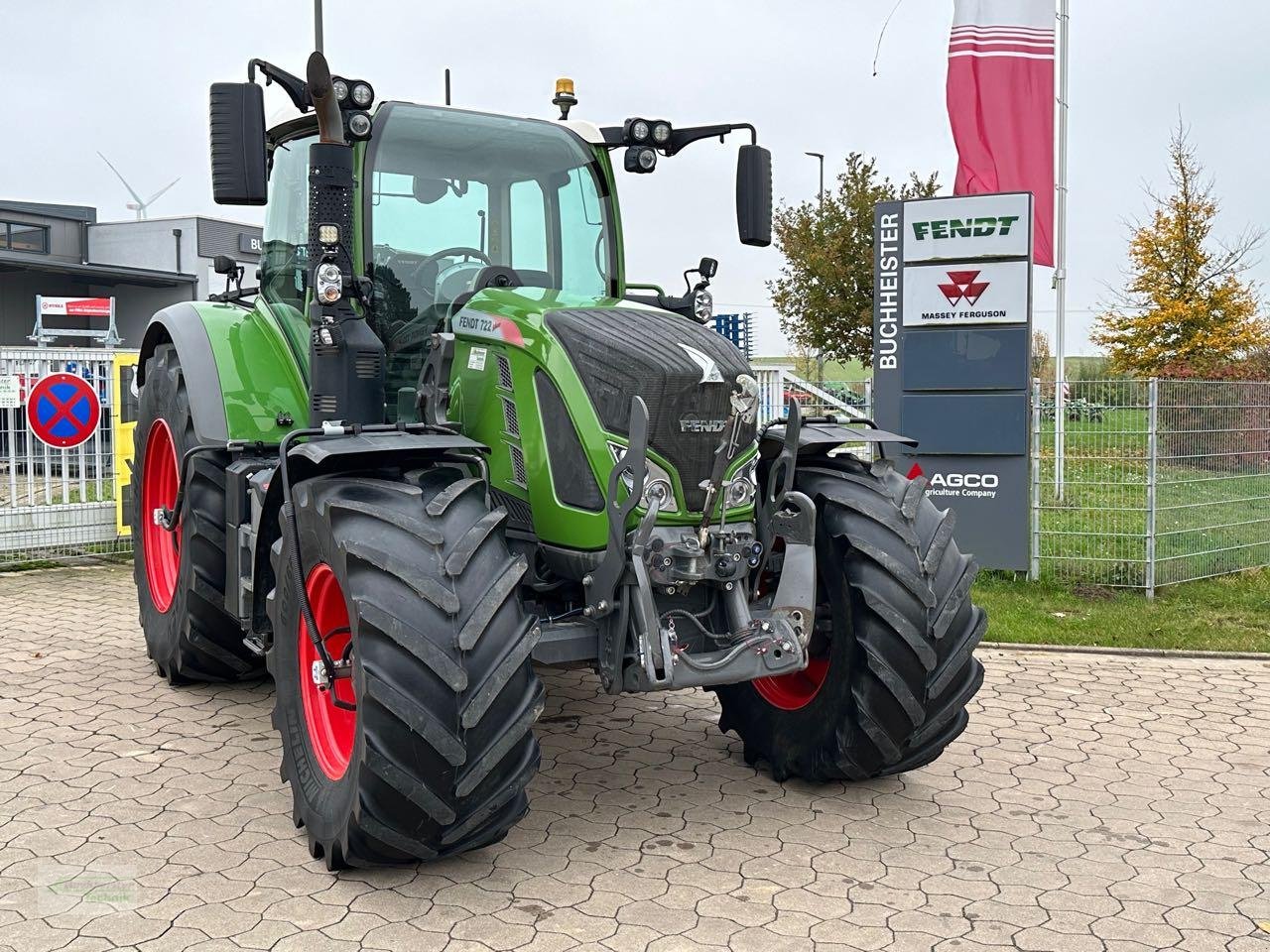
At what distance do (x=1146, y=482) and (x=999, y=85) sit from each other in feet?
16.6

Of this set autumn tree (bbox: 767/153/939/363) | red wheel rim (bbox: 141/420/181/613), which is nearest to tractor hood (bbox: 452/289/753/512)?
red wheel rim (bbox: 141/420/181/613)

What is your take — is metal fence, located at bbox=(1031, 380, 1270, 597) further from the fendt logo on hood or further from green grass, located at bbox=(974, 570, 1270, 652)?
the fendt logo on hood

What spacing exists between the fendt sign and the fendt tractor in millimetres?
4528

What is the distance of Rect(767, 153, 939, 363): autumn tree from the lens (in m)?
29.7

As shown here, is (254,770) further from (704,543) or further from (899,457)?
(899,457)

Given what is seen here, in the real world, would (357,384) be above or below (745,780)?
above

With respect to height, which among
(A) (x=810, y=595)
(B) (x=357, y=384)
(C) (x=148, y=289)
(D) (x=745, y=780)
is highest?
(C) (x=148, y=289)

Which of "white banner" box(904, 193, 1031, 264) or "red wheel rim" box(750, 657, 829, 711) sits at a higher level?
"white banner" box(904, 193, 1031, 264)

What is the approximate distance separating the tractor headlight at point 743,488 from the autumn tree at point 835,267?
1005 inches

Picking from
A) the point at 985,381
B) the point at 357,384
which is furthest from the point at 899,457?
the point at 357,384

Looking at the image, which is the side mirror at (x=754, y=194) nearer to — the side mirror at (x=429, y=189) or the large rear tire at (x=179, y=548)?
the side mirror at (x=429, y=189)

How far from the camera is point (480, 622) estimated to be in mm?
3803

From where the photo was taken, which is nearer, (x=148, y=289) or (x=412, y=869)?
(x=412, y=869)

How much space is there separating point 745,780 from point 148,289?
33.9 meters
